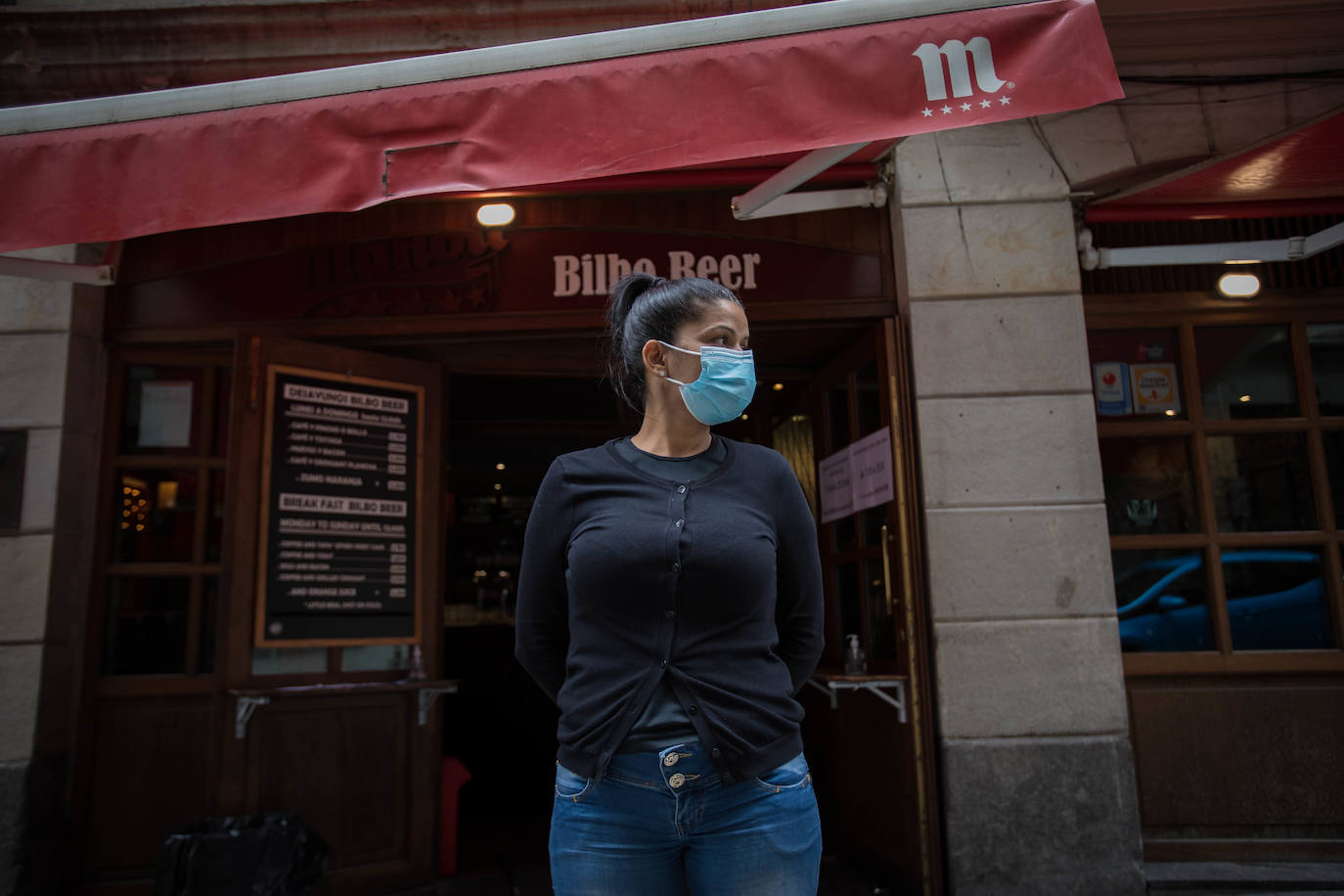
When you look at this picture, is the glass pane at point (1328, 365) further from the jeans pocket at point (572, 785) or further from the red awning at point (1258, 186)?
the jeans pocket at point (572, 785)

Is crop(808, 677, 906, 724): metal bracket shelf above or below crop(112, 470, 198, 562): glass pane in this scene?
below

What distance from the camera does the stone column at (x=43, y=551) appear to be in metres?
4.26

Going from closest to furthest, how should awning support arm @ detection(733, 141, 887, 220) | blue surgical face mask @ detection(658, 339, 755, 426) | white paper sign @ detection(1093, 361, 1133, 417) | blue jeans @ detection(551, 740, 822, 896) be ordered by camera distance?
blue jeans @ detection(551, 740, 822, 896)
blue surgical face mask @ detection(658, 339, 755, 426)
awning support arm @ detection(733, 141, 887, 220)
white paper sign @ detection(1093, 361, 1133, 417)

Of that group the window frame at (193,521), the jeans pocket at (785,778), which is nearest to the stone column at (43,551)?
the window frame at (193,521)

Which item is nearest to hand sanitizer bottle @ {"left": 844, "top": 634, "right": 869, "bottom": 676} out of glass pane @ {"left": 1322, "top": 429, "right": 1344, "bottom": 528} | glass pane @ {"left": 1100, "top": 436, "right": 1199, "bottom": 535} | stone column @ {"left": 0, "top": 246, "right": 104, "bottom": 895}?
glass pane @ {"left": 1100, "top": 436, "right": 1199, "bottom": 535}

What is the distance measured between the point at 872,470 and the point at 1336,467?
7.22 feet

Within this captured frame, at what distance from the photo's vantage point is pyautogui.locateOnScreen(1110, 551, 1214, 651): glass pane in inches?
181

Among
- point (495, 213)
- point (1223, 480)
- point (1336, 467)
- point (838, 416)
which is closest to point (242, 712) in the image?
point (495, 213)

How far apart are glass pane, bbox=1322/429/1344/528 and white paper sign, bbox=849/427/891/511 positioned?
2124mm

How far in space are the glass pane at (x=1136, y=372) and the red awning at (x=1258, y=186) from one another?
0.58 m

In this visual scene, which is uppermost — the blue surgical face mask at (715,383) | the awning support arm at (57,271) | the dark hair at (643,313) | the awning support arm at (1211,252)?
the awning support arm at (1211,252)

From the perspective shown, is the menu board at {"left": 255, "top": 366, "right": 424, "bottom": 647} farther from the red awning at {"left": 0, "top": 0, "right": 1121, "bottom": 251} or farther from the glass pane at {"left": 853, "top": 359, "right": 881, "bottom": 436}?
the glass pane at {"left": 853, "top": 359, "right": 881, "bottom": 436}

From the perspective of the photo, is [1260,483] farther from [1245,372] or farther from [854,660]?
[854,660]

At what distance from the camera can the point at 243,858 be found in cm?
389
